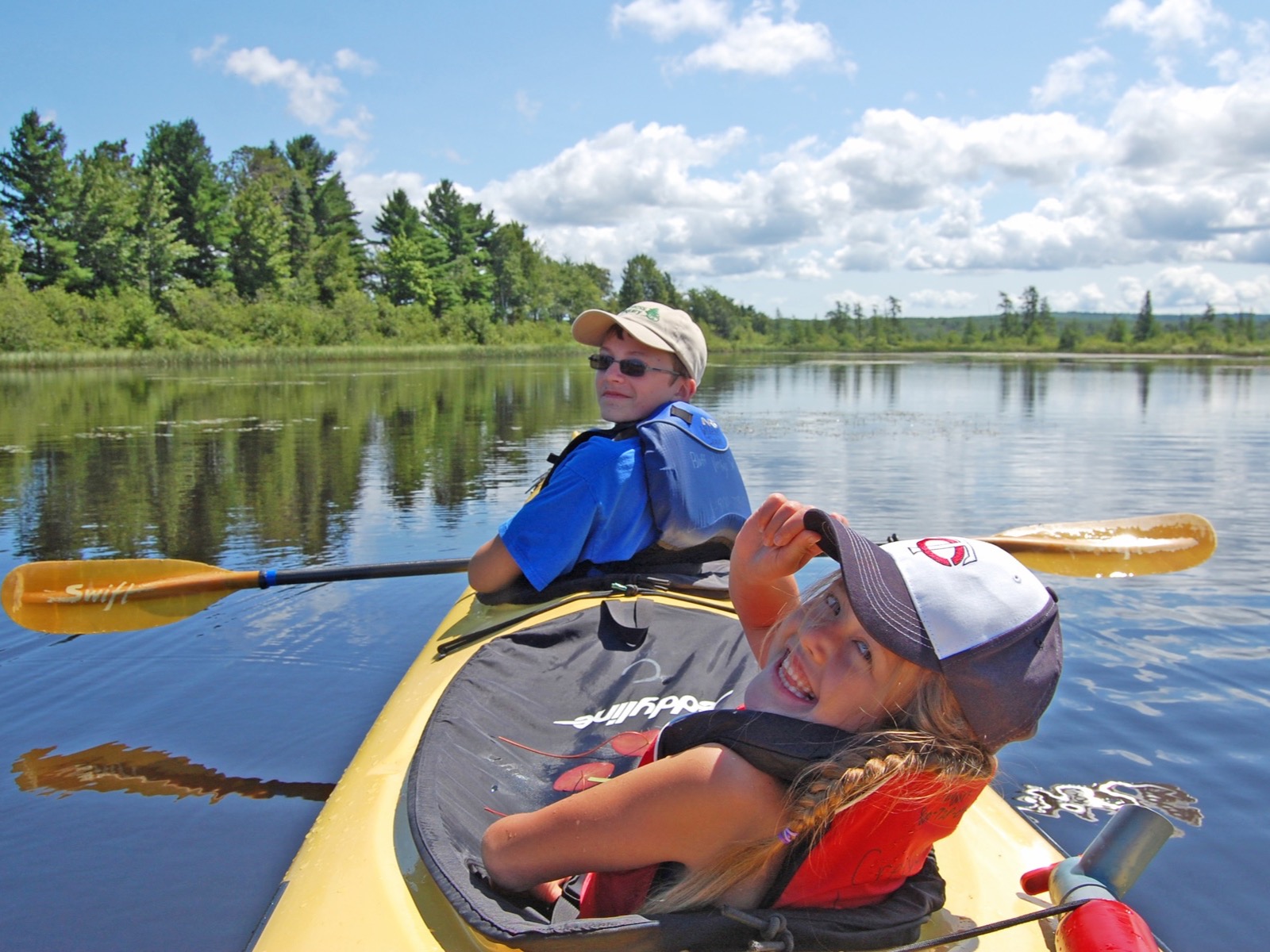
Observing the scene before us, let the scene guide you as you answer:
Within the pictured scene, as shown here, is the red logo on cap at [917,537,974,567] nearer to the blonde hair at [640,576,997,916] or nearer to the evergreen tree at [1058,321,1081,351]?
the blonde hair at [640,576,997,916]

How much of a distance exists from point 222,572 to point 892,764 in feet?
13.5

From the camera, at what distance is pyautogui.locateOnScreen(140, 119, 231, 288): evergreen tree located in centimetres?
5147

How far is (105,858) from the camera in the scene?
3061mm

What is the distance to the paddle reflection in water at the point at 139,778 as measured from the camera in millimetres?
3531

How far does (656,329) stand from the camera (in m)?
3.34

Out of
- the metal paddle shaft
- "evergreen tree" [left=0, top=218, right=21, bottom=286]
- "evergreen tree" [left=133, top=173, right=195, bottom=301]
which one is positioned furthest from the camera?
"evergreen tree" [left=133, top=173, right=195, bottom=301]

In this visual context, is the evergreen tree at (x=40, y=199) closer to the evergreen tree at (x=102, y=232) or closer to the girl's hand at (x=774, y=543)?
the evergreen tree at (x=102, y=232)

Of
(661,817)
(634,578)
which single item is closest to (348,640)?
(634,578)

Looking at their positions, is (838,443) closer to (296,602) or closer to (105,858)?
(296,602)

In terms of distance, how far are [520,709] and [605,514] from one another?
0.77 meters

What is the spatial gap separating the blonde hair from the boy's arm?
1857mm

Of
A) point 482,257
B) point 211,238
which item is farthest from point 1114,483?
point 482,257

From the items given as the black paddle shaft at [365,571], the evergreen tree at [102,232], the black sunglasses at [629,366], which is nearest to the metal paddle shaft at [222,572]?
the black paddle shaft at [365,571]

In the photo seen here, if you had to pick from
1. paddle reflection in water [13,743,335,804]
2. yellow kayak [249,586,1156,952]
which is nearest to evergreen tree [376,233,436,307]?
paddle reflection in water [13,743,335,804]
